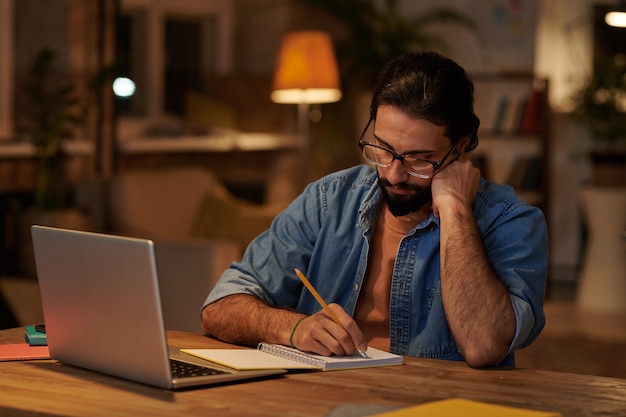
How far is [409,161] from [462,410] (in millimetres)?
784

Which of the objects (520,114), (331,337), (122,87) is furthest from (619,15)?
(520,114)

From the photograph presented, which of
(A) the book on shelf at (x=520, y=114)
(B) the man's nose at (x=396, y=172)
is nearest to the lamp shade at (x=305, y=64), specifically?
(A) the book on shelf at (x=520, y=114)

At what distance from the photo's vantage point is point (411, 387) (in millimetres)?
1724

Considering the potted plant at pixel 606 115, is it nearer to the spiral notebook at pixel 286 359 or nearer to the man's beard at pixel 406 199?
the man's beard at pixel 406 199

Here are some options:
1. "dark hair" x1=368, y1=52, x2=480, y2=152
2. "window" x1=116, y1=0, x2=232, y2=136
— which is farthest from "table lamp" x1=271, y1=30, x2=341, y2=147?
"dark hair" x1=368, y1=52, x2=480, y2=152

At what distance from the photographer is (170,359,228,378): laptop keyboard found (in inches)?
68.4

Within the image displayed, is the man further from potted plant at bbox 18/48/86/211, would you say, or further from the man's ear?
potted plant at bbox 18/48/86/211

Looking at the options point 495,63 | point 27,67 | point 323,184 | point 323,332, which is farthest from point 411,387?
point 495,63

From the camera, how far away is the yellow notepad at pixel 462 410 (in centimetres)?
150

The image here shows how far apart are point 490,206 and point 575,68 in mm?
6190

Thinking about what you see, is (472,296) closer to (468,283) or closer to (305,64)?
(468,283)

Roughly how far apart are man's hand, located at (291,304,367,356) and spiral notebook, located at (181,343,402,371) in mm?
14

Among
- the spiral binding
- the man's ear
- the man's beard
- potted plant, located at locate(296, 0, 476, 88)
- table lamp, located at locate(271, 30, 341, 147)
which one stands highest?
potted plant, located at locate(296, 0, 476, 88)

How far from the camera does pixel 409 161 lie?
7.24 ft
